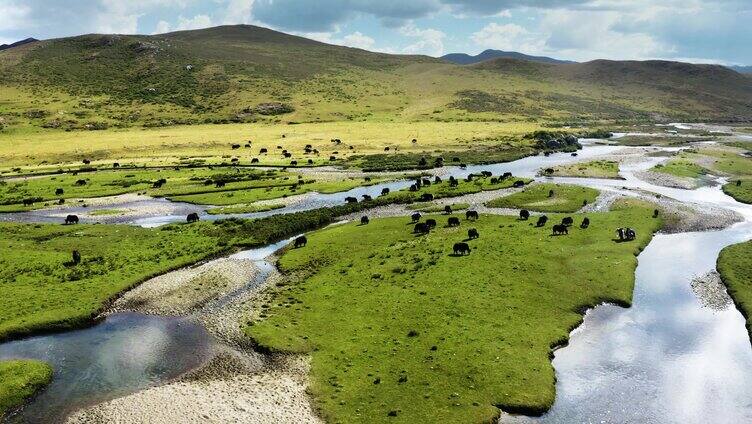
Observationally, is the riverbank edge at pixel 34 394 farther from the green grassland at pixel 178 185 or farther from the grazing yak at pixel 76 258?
the green grassland at pixel 178 185

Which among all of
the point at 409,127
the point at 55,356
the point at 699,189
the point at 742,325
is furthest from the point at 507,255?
the point at 409,127

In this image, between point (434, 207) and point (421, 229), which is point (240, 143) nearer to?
point (434, 207)

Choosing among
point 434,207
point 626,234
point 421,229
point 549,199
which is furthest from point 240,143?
point 626,234

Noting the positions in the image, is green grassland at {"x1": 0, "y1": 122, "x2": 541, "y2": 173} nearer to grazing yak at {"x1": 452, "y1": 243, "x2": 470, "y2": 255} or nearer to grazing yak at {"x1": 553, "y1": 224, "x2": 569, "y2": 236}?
grazing yak at {"x1": 553, "y1": 224, "x2": 569, "y2": 236}

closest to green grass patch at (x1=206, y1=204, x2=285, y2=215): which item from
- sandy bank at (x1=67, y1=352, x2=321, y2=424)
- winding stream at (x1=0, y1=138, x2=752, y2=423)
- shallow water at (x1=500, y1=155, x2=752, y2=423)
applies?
winding stream at (x1=0, y1=138, x2=752, y2=423)

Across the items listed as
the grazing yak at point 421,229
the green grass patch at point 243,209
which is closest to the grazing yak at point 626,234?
the grazing yak at point 421,229

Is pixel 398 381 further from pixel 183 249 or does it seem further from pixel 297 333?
pixel 183 249
